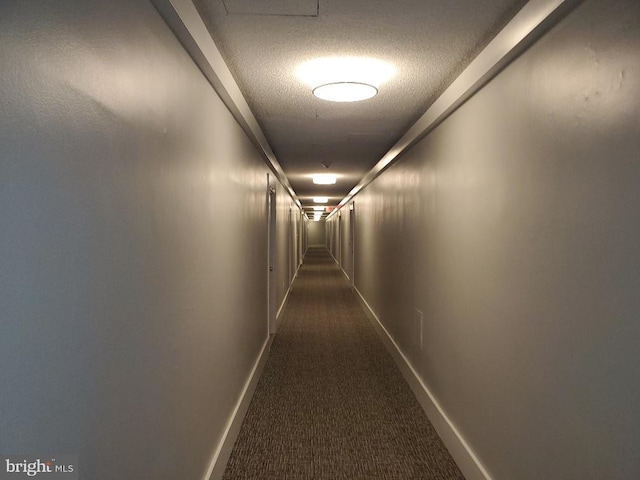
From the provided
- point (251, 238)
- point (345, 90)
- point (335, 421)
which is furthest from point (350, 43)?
point (335, 421)

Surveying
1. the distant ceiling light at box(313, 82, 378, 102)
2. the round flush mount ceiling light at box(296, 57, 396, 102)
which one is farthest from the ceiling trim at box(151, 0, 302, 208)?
the distant ceiling light at box(313, 82, 378, 102)

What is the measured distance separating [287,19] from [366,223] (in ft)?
19.9

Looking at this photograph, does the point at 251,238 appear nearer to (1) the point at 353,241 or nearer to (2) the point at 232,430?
(2) the point at 232,430

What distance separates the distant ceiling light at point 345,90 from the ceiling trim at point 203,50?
55 centimetres

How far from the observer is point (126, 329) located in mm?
1292

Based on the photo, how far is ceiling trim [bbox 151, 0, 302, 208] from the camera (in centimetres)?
159

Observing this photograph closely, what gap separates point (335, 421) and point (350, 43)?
262cm

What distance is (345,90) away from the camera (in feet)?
8.98

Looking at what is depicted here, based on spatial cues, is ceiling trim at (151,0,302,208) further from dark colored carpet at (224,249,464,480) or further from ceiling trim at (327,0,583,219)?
dark colored carpet at (224,249,464,480)

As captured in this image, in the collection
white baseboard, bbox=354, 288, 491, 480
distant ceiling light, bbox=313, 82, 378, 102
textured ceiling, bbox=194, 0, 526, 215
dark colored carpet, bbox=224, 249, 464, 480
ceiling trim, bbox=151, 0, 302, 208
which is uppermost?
textured ceiling, bbox=194, 0, 526, 215

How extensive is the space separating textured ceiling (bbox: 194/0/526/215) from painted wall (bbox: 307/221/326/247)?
1045 inches

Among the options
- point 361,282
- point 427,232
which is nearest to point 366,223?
point 361,282

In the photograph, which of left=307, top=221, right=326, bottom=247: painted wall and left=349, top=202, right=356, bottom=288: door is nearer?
left=349, top=202, right=356, bottom=288: door

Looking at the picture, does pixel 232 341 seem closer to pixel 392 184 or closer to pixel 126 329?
pixel 126 329
